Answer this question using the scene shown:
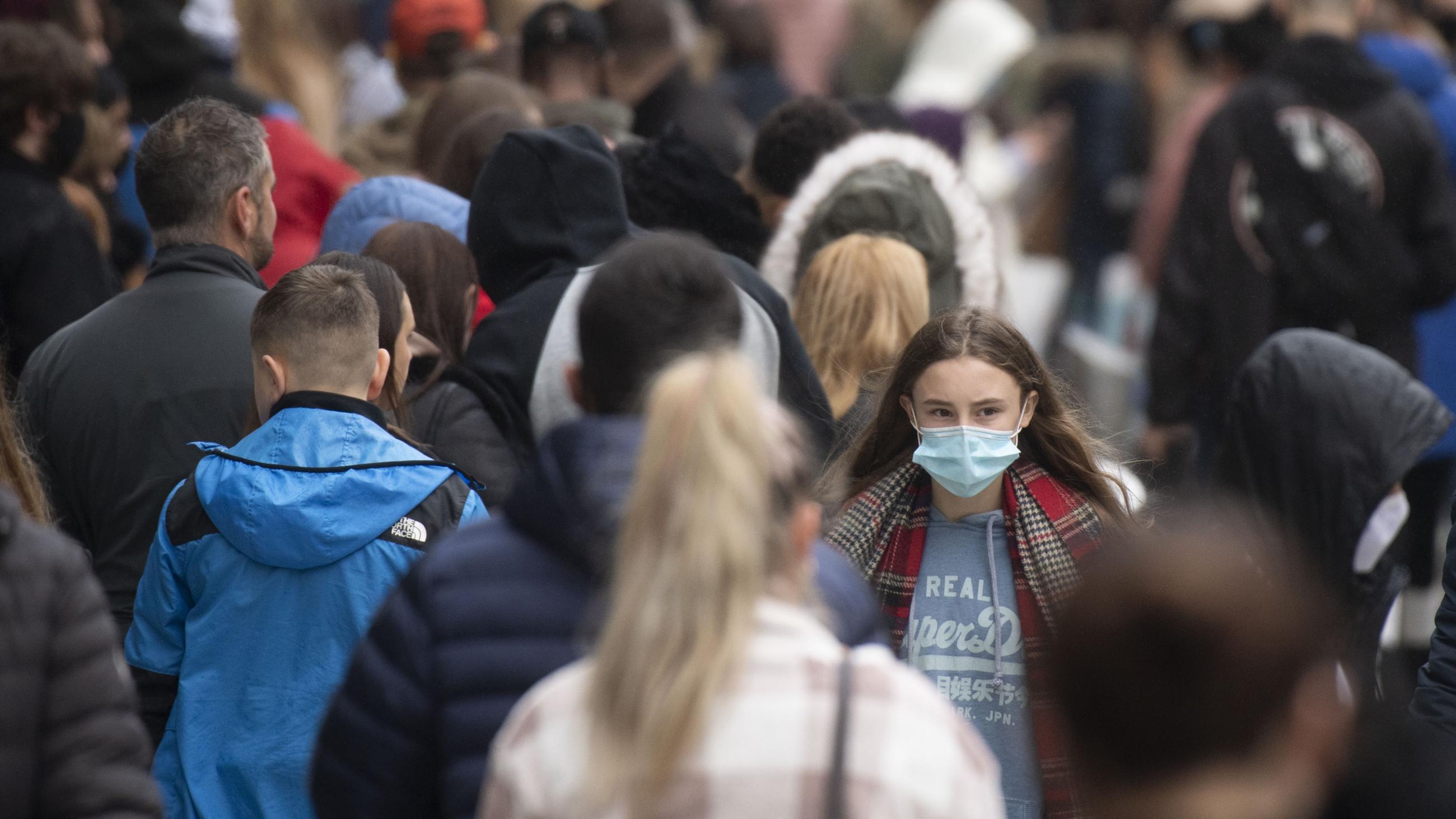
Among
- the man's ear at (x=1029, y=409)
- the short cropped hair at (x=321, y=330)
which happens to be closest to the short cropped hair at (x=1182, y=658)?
the man's ear at (x=1029, y=409)

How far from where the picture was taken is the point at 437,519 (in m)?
3.14

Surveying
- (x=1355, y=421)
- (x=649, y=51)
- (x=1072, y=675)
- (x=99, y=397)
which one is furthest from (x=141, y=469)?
(x=649, y=51)

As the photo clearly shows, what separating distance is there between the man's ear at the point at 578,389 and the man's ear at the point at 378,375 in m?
1.16

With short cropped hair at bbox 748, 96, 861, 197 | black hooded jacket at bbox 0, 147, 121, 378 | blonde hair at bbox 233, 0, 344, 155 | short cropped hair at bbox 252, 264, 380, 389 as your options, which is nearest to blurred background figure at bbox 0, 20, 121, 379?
black hooded jacket at bbox 0, 147, 121, 378

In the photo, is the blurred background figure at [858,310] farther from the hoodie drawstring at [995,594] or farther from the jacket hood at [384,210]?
→ the jacket hood at [384,210]

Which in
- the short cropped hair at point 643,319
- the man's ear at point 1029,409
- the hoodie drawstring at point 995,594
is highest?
the short cropped hair at point 643,319

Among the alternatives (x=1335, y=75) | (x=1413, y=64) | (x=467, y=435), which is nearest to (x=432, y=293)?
(x=467, y=435)

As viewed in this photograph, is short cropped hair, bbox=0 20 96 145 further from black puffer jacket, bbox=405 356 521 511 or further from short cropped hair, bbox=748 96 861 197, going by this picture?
short cropped hair, bbox=748 96 861 197

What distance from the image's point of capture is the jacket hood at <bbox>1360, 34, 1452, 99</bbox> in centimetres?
679

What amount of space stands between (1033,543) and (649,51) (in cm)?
380

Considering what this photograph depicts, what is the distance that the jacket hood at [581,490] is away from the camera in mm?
2094

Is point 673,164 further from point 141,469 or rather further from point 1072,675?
point 1072,675

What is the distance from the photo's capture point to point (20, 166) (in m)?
4.73

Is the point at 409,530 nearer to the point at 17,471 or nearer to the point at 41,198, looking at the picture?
the point at 17,471
